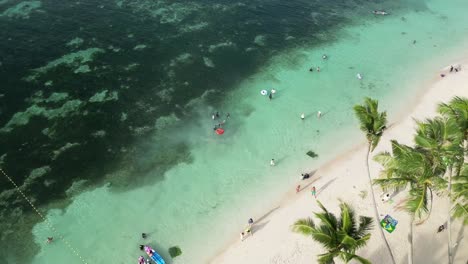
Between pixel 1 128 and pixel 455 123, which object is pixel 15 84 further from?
pixel 455 123

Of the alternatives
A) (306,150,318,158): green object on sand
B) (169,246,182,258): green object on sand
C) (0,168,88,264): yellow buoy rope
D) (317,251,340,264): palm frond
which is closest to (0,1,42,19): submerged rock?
(0,168,88,264): yellow buoy rope

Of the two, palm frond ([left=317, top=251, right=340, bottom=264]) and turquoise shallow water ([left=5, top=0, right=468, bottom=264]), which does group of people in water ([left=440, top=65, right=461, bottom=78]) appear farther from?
palm frond ([left=317, top=251, right=340, bottom=264])

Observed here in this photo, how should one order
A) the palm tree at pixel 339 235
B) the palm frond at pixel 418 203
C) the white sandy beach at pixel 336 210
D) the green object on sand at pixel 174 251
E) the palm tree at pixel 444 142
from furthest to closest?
1. the green object on sand at pixel 174 251
2. the white sandy beach at pixel 336 210
3. the palm tree at pixel 444 142
4. the palm frond at pixel 418 203
5. the palm tree at pixel 339 235

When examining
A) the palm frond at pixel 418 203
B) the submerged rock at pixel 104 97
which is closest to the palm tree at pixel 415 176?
the palm frond at pixel 418 203

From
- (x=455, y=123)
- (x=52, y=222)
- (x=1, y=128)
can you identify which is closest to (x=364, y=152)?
(x=455, y=123)

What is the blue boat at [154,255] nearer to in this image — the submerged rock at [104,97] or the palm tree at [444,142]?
the palm tree at [444,142]

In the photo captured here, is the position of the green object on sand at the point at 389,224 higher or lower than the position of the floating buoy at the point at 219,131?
higher
